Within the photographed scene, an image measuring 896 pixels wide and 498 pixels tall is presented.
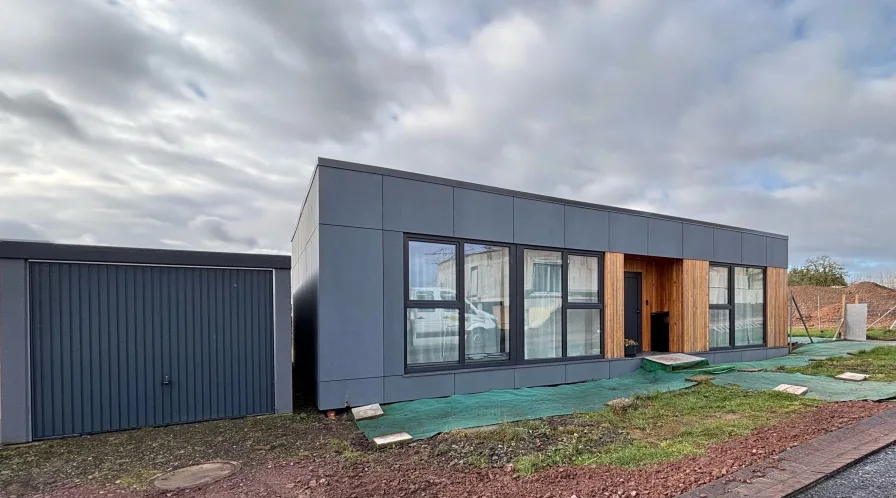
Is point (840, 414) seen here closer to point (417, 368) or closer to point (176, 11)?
point (417, 368)

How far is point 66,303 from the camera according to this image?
4648 millimetres

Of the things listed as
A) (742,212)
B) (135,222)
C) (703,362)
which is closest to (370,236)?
(703,362)

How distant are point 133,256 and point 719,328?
10729mm

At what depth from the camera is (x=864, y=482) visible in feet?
10.1

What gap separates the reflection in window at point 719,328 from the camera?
31.2 feet

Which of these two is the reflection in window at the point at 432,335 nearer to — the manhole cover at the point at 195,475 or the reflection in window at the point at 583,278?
the reflection in window at the point at 583,278

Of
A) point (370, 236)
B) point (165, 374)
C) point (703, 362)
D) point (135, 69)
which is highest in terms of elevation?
point (135, 69)

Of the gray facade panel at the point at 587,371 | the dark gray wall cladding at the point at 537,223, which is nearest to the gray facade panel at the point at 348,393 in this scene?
the dark gray wall cladding at the point at 537,223

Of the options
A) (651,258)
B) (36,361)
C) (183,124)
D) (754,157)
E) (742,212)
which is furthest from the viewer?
(742,212)

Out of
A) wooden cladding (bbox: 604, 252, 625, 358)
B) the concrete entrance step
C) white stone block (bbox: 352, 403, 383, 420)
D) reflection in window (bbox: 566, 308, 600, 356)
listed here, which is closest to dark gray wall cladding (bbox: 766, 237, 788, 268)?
the concrete entrance step

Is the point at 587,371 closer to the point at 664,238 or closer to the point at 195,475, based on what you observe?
the point at 664,238

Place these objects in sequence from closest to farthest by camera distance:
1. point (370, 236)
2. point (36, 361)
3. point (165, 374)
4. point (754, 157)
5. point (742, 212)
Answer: point (36, 361) → point (165, 374) → point (370, 236) → point (754, 157) → point (742, 212)

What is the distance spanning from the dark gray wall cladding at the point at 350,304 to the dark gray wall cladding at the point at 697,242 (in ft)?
21.8

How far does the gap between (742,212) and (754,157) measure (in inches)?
208
